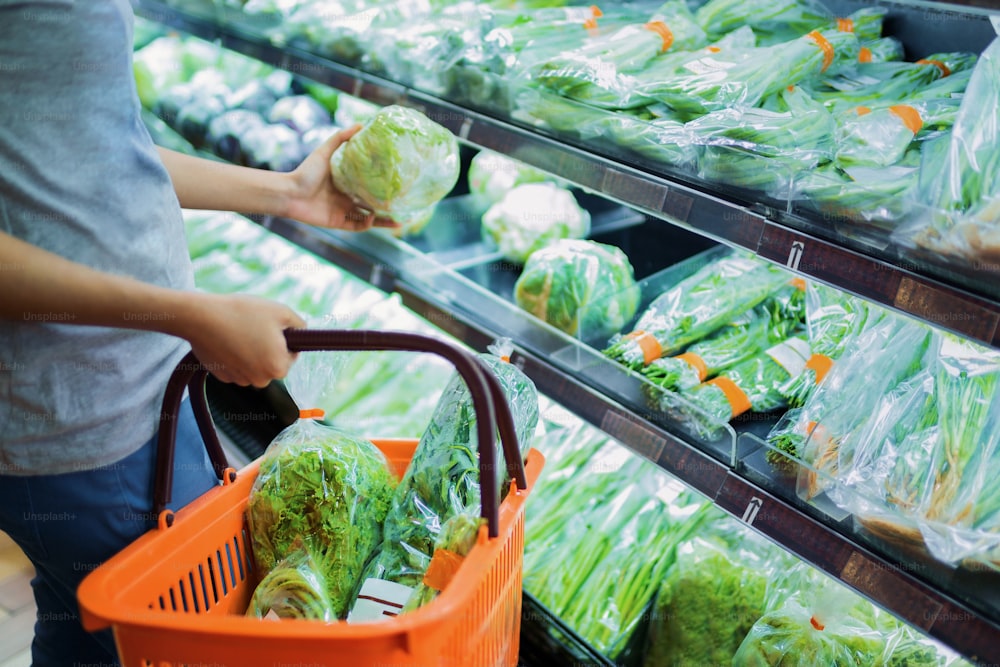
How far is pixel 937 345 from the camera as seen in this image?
1.32 m

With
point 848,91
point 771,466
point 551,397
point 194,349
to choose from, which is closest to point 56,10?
point 194,349

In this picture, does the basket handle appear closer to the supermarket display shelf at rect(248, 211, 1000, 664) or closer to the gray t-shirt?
the gray t-shirt

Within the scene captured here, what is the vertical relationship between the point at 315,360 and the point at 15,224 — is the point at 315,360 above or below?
below

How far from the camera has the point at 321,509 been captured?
1.36 meters

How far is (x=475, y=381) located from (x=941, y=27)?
134 cm

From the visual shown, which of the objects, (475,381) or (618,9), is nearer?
(475,381)

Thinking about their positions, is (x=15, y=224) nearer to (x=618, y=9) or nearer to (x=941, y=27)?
(x=618, y=9)

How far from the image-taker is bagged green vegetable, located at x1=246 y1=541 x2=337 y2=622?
1230mm

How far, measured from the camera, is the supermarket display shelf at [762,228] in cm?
109

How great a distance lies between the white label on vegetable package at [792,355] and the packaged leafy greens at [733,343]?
0.05m

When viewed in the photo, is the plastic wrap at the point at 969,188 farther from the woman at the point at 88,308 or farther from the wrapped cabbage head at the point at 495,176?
the wrapped cabbage head at the point at 495,176

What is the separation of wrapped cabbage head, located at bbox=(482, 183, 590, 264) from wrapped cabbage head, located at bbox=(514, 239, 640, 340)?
32 centimetres

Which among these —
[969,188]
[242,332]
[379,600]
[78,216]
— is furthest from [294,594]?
[969,188]

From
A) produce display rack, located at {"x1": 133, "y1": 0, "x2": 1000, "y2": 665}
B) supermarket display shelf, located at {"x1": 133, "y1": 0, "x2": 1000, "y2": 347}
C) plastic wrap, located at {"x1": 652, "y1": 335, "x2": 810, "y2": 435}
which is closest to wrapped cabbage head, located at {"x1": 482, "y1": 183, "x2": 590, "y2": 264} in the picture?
produce display rack, located at {"x1": 133, "y1": 0, "x2": 1000, "y2": 665}
